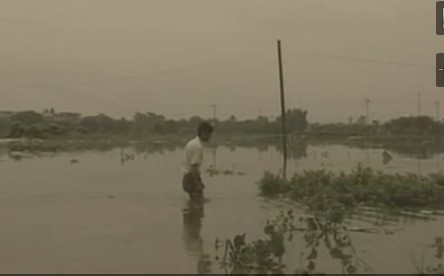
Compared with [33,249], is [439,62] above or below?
above

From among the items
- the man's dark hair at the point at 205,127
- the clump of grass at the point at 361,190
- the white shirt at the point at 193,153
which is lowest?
the clump of grass at the point at 361,190

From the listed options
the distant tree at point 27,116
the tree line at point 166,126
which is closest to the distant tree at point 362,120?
the tree line at point 166,126

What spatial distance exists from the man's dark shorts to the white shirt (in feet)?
0.67

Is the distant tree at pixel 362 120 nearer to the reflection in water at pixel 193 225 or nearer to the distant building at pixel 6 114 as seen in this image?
the distant building at pixel 6 114

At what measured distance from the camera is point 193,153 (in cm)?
→ 1263

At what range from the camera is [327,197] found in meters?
13.5

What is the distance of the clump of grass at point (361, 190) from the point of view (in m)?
13.5

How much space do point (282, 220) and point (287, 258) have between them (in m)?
3.01

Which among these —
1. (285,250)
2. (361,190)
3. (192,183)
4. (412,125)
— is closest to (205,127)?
(192,183)

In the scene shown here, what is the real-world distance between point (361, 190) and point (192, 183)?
343 centimetres

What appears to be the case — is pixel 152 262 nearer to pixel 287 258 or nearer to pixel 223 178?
pixel 287 258

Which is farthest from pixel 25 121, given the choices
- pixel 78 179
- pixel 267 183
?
pixel 267 183

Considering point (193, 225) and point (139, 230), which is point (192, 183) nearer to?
point (193, 225)

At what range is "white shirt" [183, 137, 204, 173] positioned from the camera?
12516 mm
